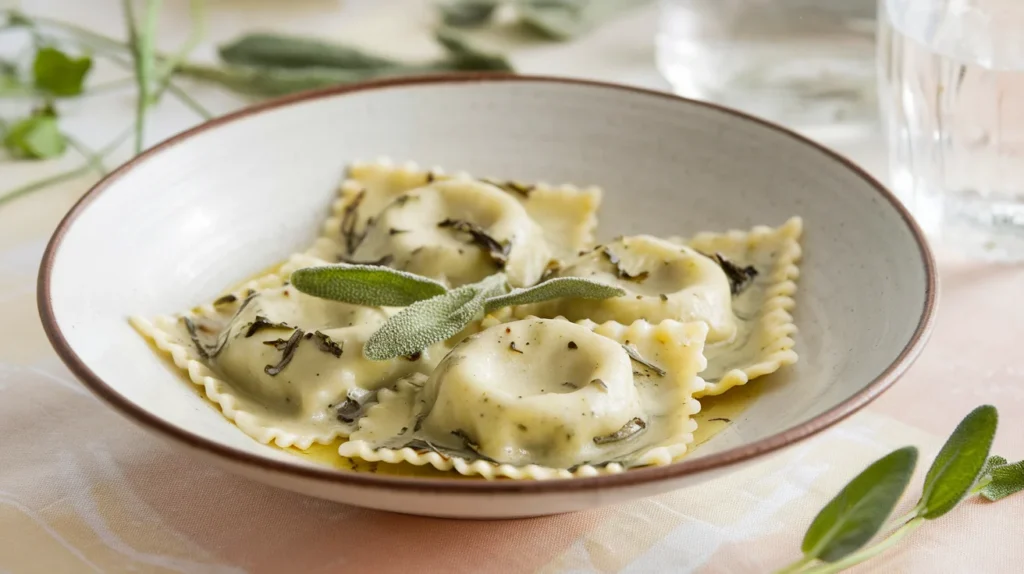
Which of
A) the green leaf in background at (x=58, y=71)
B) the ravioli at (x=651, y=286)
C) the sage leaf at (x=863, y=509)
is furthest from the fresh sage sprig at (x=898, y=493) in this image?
the green leaf in background at (x=58, y=71)

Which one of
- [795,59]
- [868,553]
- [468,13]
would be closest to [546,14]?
[468,13]

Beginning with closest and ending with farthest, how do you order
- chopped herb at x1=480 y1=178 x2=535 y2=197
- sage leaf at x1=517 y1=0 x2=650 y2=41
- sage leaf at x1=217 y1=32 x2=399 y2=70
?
chopped herb at x1=480 y1=178 x2=535 y2=197 < sage leaf at x1=217 y1=32 x2=399 y2=70 < sage leaf at x1=517 y1=0 x2=650 y2=41

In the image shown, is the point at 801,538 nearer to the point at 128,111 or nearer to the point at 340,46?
the point at 340,46

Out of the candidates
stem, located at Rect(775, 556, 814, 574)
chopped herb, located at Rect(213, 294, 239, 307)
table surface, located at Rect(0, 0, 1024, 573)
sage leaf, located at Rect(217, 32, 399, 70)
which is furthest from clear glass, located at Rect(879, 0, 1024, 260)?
chopped herb, located at Rect(213, 294, 239, 307)

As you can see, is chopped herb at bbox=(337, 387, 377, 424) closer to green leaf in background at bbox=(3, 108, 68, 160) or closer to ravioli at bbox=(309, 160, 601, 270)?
ravioli at bbox=(309, 160, 601, 270)

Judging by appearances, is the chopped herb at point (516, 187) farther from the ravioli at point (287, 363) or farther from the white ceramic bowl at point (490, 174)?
the ravioli at point (287, 363)

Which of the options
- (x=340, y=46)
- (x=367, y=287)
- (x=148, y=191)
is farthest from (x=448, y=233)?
(x=340, y=46)

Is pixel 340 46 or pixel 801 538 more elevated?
pixel 340 46
